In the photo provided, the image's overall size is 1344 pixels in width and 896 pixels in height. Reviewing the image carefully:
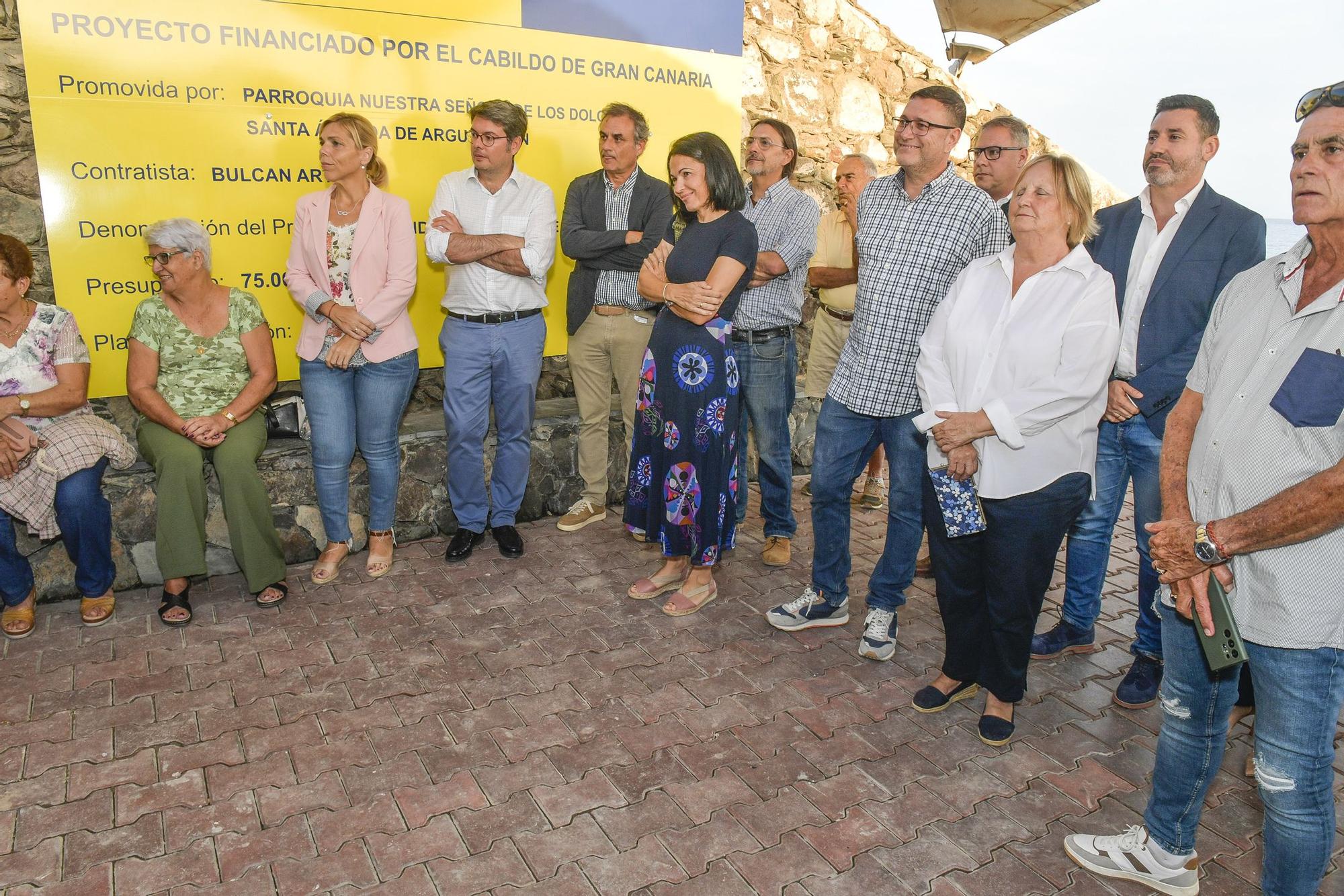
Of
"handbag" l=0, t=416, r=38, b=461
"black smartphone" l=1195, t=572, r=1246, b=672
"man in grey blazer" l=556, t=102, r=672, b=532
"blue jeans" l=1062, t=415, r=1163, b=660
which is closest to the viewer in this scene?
"black smartphone" l=1195, t=572, r=1246, b=672

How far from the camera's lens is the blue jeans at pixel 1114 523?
320cm

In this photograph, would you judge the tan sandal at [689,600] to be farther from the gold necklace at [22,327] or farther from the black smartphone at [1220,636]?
the gold necklace at [22,327]

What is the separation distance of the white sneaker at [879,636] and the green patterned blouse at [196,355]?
275 cm

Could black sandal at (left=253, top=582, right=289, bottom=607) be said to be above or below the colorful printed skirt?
below

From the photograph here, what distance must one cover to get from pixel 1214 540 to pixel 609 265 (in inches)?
125

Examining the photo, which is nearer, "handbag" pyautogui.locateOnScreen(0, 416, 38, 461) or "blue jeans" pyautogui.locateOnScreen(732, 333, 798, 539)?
"handbag" pyautogui.locateOnScreen(0, 416, 38, 461)

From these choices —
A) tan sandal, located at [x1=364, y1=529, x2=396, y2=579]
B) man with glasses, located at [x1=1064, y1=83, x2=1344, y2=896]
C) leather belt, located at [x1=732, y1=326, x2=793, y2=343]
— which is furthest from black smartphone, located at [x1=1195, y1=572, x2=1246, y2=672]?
tan sandal, located at [x1=364, y1=529, x2=396, y2=579]

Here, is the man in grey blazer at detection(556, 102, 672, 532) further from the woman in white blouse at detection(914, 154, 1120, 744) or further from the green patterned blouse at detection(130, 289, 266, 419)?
the woman in white blouse at detection(914, 154, 1120, 744)

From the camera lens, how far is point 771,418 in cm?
419

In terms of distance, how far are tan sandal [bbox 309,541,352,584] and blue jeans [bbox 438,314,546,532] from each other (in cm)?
54

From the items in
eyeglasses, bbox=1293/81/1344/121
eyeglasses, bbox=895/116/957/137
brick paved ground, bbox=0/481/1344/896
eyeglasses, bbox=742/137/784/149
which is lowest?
brick paved ground, bbox=0/481/1344/896

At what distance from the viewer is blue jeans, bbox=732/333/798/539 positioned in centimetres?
414

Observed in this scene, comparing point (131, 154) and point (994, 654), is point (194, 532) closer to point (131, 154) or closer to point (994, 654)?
point (131, 154)

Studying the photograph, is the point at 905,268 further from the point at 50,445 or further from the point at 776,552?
the point at 50,445
